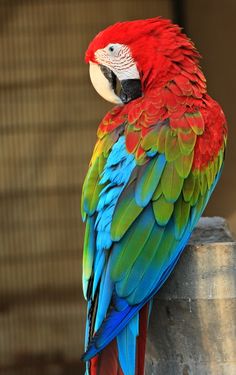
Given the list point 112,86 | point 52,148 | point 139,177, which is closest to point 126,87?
point 112,86

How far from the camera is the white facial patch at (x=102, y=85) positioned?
6.02 ft

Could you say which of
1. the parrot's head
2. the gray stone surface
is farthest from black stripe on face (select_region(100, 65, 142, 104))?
the gray stone surface

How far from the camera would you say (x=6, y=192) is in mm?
3287

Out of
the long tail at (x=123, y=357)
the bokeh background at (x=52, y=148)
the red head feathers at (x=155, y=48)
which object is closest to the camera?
the long tail at (x=123, y=357)

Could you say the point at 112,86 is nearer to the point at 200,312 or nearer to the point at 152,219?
the point at 152,219

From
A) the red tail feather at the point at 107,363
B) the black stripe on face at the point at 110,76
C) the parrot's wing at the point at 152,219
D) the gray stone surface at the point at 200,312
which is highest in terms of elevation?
the black stripe on face at the point at 110,76

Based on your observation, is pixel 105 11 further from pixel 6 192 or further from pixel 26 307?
pixel 26 307

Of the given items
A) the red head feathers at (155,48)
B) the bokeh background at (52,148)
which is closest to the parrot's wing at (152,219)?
the red head feathers at (155,48)

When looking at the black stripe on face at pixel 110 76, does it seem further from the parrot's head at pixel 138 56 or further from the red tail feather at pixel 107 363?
the red tail feather at pixel 107 363

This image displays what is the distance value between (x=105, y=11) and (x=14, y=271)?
1062mm

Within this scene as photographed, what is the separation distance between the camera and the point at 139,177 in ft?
5.21

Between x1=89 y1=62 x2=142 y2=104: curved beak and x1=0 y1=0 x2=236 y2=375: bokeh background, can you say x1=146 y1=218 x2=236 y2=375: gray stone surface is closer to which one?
x1=89 y1=62 x2=142 y2=104: curved beak

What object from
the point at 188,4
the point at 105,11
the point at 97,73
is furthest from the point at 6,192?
the point at 97,73

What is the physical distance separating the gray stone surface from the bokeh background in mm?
1674
